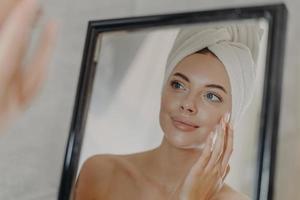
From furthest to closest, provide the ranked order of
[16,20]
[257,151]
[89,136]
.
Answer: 1. [89,136]
2. [257,151]
3. [16,20]

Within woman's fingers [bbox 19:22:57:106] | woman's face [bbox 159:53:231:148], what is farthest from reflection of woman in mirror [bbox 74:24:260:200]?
woman's fingers [bbox 19:22:57:106]

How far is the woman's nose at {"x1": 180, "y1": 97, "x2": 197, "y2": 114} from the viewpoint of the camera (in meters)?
0.65

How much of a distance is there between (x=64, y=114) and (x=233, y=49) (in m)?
0.32

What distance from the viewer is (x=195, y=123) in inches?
25.3

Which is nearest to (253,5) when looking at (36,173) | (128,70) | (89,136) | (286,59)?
(286,59)

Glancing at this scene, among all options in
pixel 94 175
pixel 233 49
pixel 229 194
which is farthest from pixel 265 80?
pixel 94 175

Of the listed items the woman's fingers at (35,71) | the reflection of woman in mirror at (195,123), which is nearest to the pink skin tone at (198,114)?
the reflection of woman in mirror at (195,123)

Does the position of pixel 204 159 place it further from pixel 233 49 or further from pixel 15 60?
pixel 15 60

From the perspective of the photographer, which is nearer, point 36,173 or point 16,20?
point 16,20

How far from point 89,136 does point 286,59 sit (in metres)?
0.33

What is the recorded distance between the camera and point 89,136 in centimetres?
71

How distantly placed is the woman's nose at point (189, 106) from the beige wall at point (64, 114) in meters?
0.13

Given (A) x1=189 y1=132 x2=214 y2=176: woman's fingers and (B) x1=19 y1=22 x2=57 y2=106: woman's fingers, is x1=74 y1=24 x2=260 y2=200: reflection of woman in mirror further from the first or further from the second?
(B) x1=19 y1=22 x2=57 y2=106: woman's fingers

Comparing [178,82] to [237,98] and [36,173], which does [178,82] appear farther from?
[36,173]
